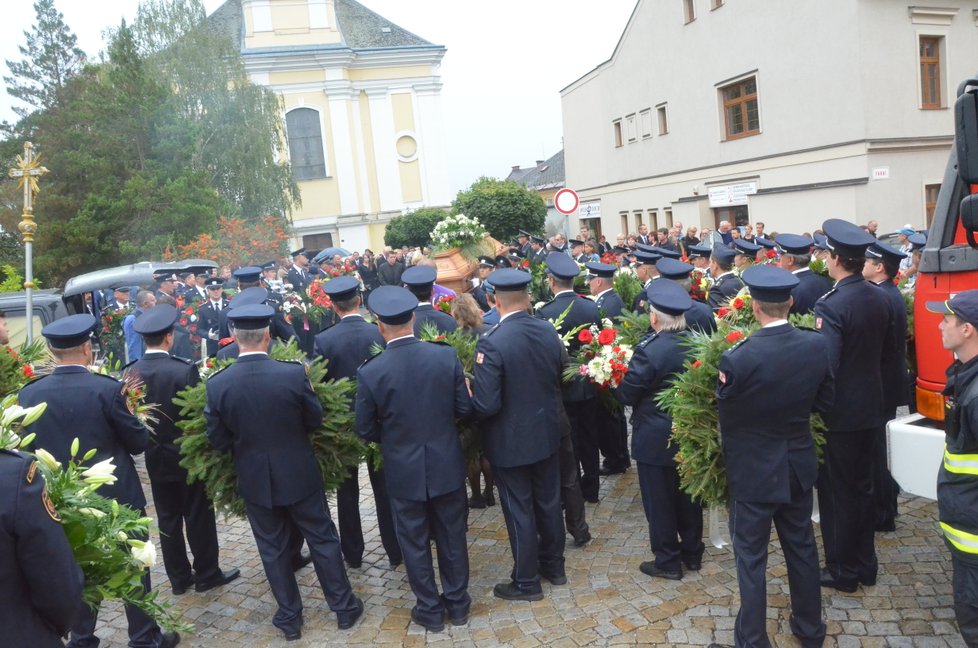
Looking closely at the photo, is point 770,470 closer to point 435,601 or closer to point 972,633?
point 972,633

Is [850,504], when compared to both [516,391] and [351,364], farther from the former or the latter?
[351,364]

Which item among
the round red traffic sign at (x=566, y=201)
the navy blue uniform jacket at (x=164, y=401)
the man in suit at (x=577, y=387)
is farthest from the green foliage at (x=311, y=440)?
the round red traffic sign at (x=566, y=201)

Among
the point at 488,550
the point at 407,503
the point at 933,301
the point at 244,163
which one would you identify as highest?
the point at 244,163

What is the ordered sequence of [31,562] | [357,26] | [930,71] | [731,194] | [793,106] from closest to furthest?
[31,562]
[930,71]
[793,106]
[731,194]
[357,26]

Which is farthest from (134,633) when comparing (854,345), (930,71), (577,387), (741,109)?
(741,109)

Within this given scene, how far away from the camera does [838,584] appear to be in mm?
4949

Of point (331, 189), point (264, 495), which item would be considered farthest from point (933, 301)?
point (331, 189)

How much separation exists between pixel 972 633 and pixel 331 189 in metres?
41.0

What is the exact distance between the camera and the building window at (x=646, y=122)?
1125 inches

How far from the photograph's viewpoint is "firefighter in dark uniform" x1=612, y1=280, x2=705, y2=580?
16.7 ft

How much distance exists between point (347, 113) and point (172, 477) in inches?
1517

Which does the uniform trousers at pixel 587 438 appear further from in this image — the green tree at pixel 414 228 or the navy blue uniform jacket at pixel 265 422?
the green tree at pixel 414 228

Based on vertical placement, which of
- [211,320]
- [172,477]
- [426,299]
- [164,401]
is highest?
[426,299]

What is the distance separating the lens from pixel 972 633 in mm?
3377
